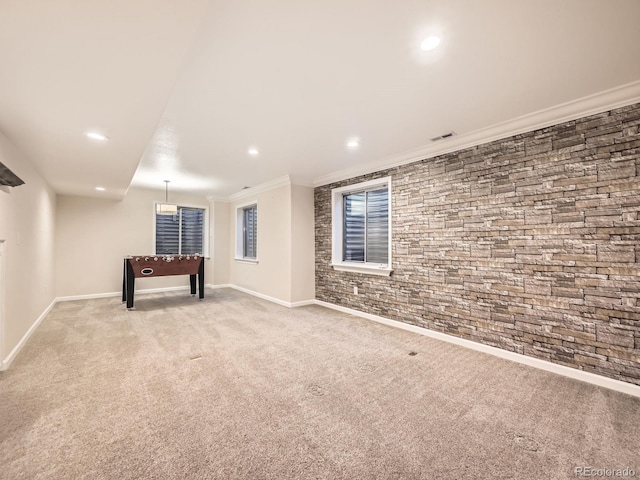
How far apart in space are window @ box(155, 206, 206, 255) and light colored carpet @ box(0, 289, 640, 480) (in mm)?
3842

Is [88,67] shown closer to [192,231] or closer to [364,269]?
[364,269]

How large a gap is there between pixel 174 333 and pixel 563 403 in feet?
13.1

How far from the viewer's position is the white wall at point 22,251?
2.78 m

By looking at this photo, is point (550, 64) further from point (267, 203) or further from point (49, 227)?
point (49, 227)

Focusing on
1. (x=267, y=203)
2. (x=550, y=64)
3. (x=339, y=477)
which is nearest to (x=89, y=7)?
(x=339, y=477)

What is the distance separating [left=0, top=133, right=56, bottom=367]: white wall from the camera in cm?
278

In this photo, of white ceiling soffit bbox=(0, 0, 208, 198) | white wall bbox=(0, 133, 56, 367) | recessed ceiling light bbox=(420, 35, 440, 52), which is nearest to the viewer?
white ceiling soffit bbox=(0, 0, 208, 198)

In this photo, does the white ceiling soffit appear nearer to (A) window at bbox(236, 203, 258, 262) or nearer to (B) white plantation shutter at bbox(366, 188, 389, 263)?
(B) white plantation shutter at bbox(366, 188, 389, 263)

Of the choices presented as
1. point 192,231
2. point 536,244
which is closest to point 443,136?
point 536,244

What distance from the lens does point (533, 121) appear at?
2760 mm

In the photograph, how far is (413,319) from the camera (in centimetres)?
385

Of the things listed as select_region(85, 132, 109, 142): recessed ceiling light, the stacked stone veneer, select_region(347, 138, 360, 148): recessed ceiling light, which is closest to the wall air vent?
the stacked stone veneer

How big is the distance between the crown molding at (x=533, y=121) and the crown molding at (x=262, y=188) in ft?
6.20

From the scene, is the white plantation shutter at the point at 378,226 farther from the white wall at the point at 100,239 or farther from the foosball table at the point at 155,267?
the white wall at the point at 100,239
